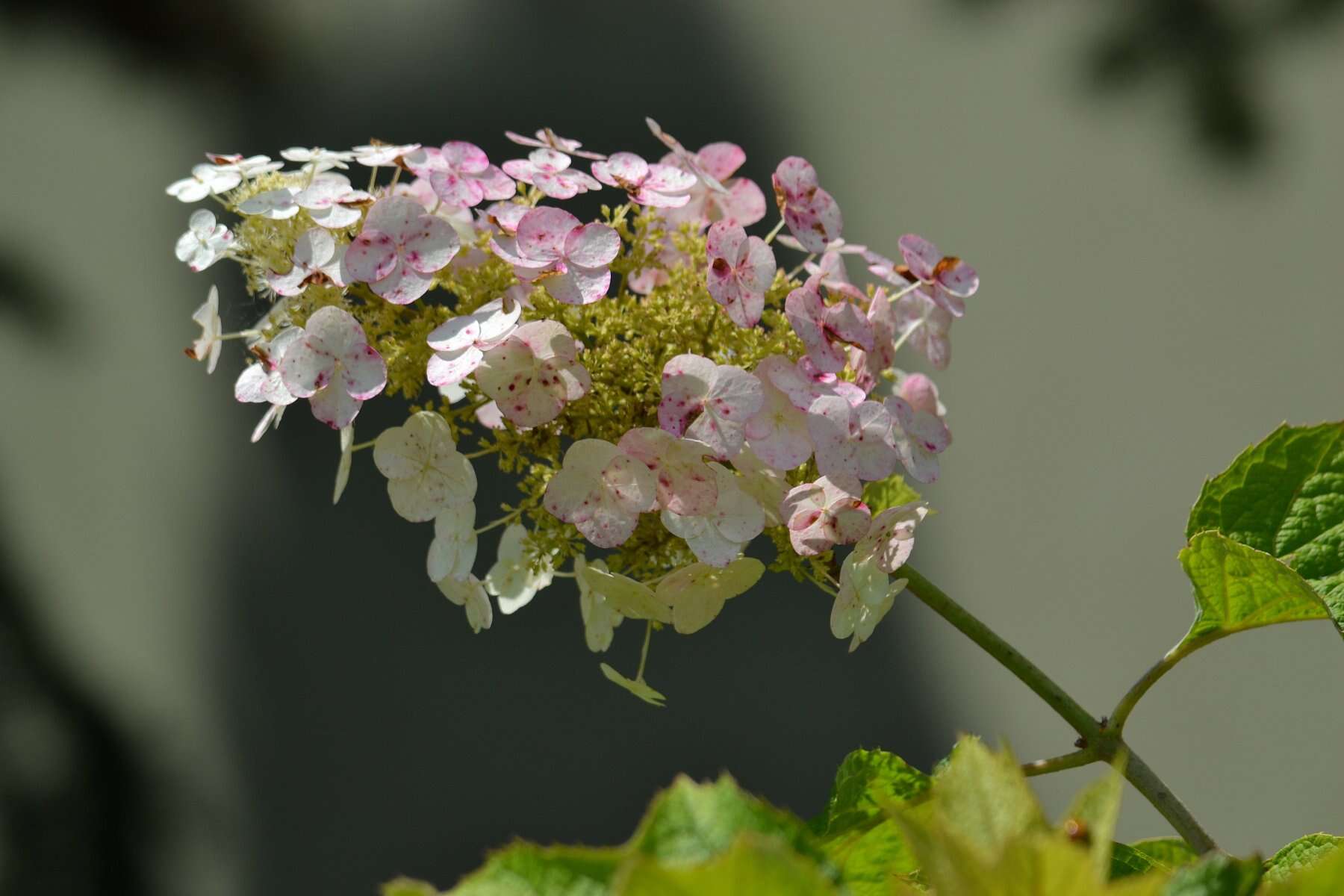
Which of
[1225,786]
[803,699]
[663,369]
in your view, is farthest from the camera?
[803,699]

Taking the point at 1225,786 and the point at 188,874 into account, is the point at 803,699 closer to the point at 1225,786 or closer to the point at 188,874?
the point at 1225,786

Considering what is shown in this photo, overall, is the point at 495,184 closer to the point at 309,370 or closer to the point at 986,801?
the point at 309,370

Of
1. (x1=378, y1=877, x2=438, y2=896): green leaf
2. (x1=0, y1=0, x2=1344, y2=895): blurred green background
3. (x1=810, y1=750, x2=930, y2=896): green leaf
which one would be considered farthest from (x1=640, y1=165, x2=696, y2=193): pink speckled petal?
(x1=0, y1=0, x2=1344, y2=895): blurred green background

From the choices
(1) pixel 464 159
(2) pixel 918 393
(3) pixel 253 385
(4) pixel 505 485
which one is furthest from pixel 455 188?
(4) pixel 505 485

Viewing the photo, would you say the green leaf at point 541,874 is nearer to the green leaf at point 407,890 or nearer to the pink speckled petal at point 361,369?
the green leaf at point 407,890

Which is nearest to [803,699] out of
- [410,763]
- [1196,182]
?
[410,763]

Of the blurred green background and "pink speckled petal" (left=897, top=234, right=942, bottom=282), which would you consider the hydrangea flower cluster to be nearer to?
"pink speckled petal" (left=897, top=234, right=942, bottom=282)
